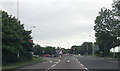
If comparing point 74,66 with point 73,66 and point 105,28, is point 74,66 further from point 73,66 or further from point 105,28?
point 105,28

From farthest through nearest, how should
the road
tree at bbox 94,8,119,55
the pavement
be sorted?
tree at bbox 94,8,119,55 → the road → the pavement

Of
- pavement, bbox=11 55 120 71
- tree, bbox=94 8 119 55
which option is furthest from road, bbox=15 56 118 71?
tree, bbox=94 8 119 55

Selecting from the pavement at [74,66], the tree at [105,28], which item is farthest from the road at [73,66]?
the tree at [105,28]

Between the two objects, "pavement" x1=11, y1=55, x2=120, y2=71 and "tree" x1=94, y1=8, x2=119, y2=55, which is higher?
"tree" x1=94, y1=8, x2=119, y2=55

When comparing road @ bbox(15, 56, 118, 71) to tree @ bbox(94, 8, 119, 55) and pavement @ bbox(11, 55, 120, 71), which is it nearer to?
pavement @ bbox(11, 55, 120, 71)

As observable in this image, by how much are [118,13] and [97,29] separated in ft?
68.7

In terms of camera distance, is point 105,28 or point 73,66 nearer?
point 73,66

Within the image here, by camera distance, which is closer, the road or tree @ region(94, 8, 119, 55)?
the road

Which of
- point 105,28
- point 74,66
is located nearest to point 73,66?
point 74,66

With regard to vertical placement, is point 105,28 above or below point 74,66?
above

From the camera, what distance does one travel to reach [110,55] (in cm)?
8294

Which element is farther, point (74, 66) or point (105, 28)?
point (105, 28)

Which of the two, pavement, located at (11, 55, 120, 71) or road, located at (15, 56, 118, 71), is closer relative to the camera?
pavement, located at (11, 55, 120, 71)

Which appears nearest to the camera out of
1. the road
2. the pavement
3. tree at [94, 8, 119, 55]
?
the pavement
